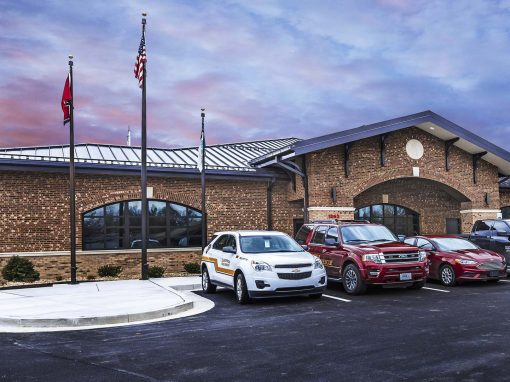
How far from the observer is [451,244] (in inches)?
643

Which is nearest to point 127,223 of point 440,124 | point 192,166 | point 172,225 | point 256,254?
point 172,225

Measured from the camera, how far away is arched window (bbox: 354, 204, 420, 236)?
24516 mm

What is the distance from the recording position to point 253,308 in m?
11.7

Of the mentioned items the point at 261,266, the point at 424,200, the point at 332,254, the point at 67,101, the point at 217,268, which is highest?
the point at 67,101

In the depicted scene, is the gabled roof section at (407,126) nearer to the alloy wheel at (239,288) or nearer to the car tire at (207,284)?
the car tire at (207,284)

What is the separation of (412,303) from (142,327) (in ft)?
19.2

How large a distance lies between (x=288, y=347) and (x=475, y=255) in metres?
9.54

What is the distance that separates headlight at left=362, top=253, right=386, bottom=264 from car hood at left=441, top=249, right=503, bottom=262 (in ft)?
10.2

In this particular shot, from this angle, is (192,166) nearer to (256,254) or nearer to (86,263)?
(86,263)

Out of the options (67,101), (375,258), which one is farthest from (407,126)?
(67,101)

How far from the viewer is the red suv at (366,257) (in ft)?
43.8

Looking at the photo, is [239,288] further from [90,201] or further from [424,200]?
[424,200]

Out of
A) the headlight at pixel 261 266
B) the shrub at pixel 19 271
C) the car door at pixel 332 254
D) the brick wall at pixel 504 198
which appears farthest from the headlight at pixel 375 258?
the brick wall at pixel 504 198

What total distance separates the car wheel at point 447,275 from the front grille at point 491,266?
752 millimetres
